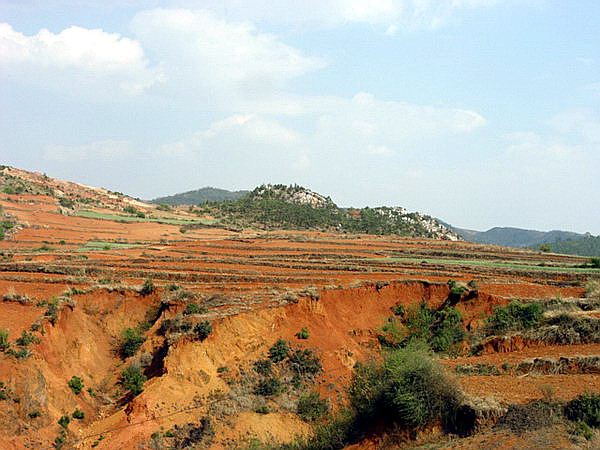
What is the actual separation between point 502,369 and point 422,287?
16.2 meters

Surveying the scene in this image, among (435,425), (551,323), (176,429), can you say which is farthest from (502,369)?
(176,429)

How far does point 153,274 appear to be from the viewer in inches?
1415

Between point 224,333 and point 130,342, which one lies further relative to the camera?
point 130,342

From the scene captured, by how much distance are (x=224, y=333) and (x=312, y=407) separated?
19.1ft

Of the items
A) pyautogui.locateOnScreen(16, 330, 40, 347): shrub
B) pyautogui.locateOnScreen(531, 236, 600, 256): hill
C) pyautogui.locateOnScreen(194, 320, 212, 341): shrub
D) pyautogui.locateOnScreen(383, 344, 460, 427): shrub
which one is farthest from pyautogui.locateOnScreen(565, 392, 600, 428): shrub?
pyautogui.locateOnScreen(531, 236, 600, 256): hill

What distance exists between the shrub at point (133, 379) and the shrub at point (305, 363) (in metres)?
7.11

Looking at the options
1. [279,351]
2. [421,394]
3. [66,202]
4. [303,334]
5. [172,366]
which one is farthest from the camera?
[66,202]

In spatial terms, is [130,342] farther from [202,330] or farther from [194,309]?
[202,330]

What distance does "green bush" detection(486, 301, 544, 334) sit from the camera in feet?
88.1

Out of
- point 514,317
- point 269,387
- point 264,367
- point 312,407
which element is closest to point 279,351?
point 264,367

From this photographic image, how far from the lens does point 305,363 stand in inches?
1020

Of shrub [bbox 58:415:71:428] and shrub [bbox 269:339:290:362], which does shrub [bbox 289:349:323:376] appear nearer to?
shrub [bbox 269:339:290:362]

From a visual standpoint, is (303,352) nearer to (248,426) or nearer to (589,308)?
(248,426)

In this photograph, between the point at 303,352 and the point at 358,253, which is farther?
the point at 358,253
